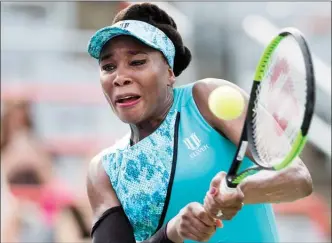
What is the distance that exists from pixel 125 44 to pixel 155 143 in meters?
0.41

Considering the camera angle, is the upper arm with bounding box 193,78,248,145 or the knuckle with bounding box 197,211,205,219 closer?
the knuckle with bounding box 197,211,205,219

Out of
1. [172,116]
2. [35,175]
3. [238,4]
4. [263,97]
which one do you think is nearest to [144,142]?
[172,116]

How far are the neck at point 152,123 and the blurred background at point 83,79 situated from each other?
318 cm

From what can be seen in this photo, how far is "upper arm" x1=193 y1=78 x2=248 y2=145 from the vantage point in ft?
10.8

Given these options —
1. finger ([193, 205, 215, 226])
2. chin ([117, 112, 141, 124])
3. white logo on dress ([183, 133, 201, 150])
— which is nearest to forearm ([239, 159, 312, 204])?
finger ([193, 205, 215, 226])

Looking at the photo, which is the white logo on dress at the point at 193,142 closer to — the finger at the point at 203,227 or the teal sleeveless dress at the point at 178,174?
the teal sleeveless dress at the point at 178,174

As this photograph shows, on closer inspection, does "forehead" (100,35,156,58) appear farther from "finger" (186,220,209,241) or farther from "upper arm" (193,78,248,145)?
"finger" (186,220,209,241)

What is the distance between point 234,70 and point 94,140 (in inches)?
54.8

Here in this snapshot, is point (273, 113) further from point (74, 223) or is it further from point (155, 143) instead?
point (74, 223)

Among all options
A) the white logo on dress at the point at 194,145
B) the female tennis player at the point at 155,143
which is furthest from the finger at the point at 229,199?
the white logo on dress at the point at 194,145

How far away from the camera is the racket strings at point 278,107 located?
2.77 m

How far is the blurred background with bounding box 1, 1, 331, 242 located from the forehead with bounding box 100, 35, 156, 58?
3.36 m

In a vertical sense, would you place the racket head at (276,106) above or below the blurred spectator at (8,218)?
above

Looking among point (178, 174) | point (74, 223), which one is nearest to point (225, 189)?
point (178, 174)
